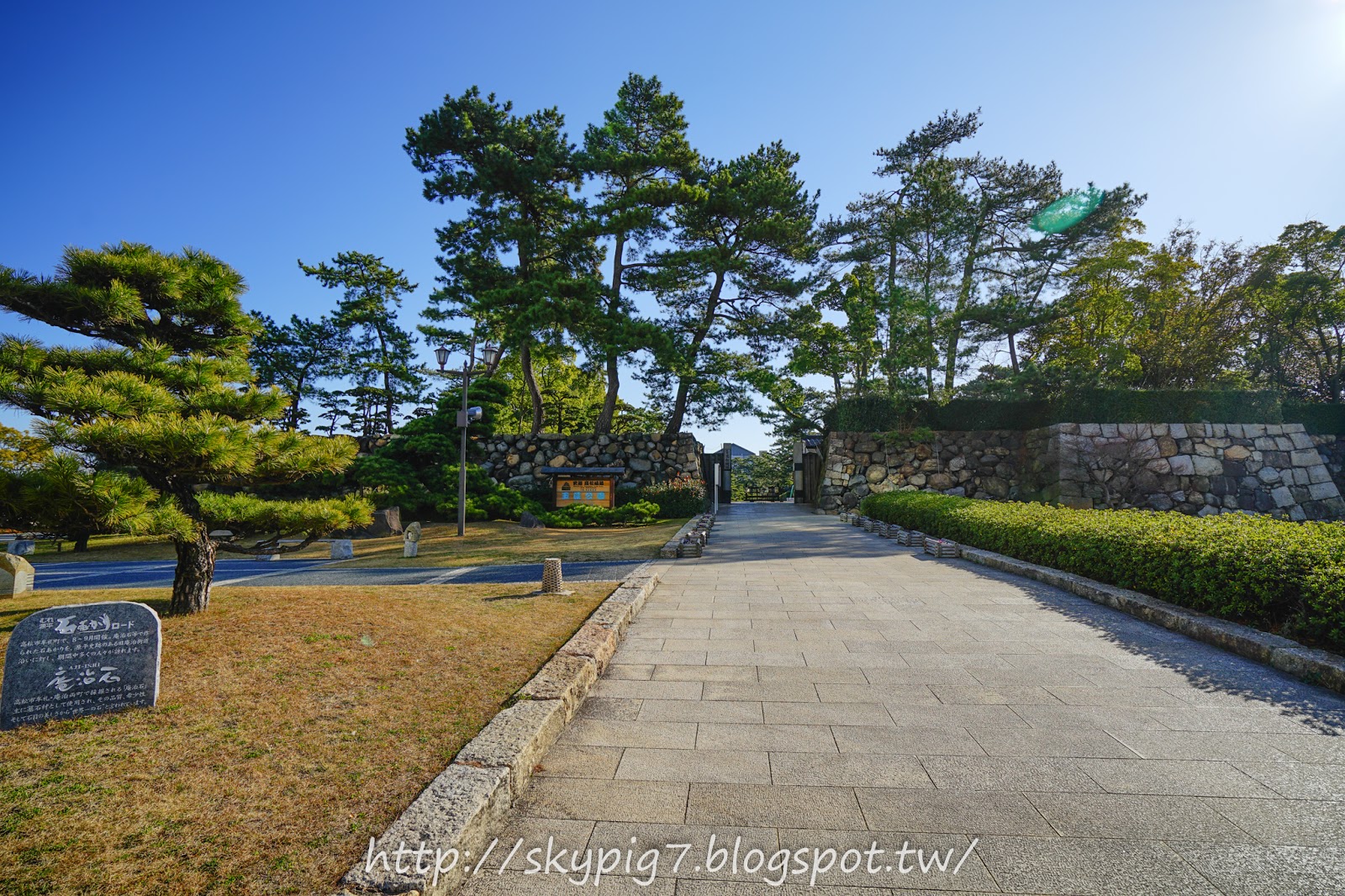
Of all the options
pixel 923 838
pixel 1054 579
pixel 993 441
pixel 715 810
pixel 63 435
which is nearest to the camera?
pixel 923 838

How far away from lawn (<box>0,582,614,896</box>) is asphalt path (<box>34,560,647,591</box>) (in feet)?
10.7

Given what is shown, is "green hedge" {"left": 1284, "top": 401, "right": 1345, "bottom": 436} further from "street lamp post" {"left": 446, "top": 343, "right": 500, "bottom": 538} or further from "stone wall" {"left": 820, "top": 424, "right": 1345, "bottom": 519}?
"street lamp post" {"left": 446, "top": 343, "right": 500, "bottom": 538}

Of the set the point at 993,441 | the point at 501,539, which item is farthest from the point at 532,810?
the point at 993,441

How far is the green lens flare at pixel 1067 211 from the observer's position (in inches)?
728

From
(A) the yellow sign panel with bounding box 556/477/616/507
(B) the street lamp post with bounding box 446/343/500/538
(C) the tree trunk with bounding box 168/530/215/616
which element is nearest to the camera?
(C) the tree trunk with bounding box 168/530/215/616

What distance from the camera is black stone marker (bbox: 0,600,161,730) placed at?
271cm

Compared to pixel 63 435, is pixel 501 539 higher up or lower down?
lower down

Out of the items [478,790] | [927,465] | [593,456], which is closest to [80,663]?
[478,790]

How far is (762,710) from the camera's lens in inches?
130

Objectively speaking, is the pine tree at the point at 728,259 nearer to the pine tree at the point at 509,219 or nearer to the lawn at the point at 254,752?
the pine tree at the point at 509,219

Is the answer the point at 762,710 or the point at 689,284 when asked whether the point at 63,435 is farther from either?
the point at 689,284

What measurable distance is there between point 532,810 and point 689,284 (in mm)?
17434

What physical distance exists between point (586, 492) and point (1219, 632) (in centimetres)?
1481

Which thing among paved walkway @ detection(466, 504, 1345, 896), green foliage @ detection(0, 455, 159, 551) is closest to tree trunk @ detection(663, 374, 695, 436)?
paved walkway @ detection(466, 504, 1345, 896)
